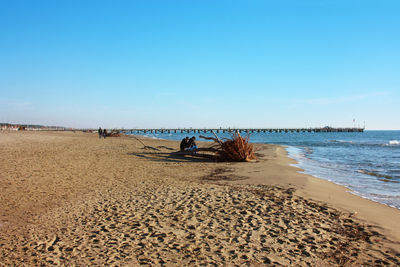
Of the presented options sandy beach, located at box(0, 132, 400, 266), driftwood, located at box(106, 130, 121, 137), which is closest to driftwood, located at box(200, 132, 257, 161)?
sandy beach, located at box(0, 132, 400, 266)

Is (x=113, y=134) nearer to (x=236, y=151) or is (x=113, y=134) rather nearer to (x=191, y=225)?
(x=236, y=151)

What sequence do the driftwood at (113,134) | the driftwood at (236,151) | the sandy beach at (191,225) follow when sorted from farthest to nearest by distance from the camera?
the driftwood at (113,134), the driftwood at (236,151), the sandy beach at (191,225)

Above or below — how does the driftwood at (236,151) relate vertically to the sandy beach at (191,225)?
above

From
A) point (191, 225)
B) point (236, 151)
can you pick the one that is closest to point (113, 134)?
point (236, 151)

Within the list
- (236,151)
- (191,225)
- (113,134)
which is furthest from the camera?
(113,134)

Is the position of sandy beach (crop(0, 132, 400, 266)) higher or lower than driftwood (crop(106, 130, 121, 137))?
lower

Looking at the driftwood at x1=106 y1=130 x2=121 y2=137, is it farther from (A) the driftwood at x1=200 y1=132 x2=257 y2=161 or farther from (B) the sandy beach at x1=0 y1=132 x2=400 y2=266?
(B) the sandy beach at x1=0 y1=132 x2=400 y2=266

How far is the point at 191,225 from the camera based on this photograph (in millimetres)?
4703

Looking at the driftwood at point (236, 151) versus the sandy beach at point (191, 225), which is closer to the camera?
the sandy beach at point (191, 225)

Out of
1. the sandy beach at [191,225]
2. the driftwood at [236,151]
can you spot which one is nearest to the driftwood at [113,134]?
the driftwood at [236,151]

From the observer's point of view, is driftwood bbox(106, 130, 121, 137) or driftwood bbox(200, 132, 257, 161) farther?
driftwood bbox(106, 130, 121, 137)

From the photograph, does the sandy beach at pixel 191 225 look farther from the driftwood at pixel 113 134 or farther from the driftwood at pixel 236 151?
the driftwood at pixel 113 134

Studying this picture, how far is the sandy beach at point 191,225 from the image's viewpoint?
3.57m

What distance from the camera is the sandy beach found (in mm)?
3568
